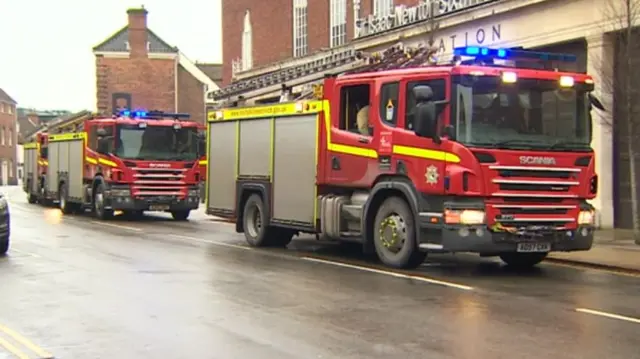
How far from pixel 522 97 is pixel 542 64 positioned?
90 centimetres

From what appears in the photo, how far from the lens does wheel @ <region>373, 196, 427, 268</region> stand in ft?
40.3

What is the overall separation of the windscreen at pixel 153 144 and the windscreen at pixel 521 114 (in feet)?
45.0

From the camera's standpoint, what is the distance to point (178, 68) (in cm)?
6044

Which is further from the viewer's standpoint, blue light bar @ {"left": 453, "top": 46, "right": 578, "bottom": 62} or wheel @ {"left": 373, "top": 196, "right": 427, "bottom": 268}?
wheel @ {"left": 373, "top": 196, "right": 427, "bottom": 268}

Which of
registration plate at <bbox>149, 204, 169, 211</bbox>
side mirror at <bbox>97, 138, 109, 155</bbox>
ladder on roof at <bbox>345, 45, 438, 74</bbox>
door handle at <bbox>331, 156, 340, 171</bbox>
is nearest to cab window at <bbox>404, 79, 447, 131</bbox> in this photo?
ladder on roof at <bbox>345, 45, 438, 74</bbox>

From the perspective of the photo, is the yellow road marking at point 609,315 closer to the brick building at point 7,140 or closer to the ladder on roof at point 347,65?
the ladder on roof at point 347,65

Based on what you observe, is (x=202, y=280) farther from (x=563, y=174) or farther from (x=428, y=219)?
(x=563, y=174)

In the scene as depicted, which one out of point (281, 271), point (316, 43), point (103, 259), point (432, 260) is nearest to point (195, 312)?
point (281, 271)

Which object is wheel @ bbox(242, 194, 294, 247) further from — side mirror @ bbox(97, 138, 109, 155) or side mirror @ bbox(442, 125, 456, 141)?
side mirror @ bbox(97, 138, 109, 155)

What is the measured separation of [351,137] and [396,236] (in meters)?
1.82

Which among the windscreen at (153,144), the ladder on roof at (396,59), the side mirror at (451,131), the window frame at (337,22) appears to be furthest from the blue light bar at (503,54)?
the window frame at (337,22)

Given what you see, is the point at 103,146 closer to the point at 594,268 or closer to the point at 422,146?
the point at 422,146

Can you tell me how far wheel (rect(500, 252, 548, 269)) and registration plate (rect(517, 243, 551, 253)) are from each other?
3.59 ft

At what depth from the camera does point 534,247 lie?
39.0 feet
